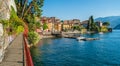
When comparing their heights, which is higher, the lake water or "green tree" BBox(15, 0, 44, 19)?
"green tree" BBox(15, 0, 44, 19)

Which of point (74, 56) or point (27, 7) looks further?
point (27, 7)

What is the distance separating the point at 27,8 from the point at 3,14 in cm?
5970

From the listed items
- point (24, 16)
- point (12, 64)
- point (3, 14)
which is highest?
point (24, 16)

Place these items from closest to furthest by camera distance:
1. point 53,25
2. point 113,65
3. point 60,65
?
point 60,65
point 113,65
point 53,25

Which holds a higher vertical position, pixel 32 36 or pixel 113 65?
pixel 32 36

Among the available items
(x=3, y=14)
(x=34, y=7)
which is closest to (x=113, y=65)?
(x=3, y=14)

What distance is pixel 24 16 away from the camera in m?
76.8

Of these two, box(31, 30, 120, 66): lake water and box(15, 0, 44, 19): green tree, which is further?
box(15, 0, 44, 19): green tree

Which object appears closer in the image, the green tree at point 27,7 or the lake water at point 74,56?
the lake water at point 74,56

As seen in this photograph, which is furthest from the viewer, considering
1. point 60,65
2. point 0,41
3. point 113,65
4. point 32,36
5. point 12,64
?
point 32,36

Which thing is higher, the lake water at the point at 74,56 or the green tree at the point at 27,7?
the green tree at the point at 27,7

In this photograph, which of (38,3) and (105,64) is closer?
(105,64)

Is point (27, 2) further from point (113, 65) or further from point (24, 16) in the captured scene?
point (113, 65)

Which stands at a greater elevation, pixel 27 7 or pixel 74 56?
pixel 27 7
